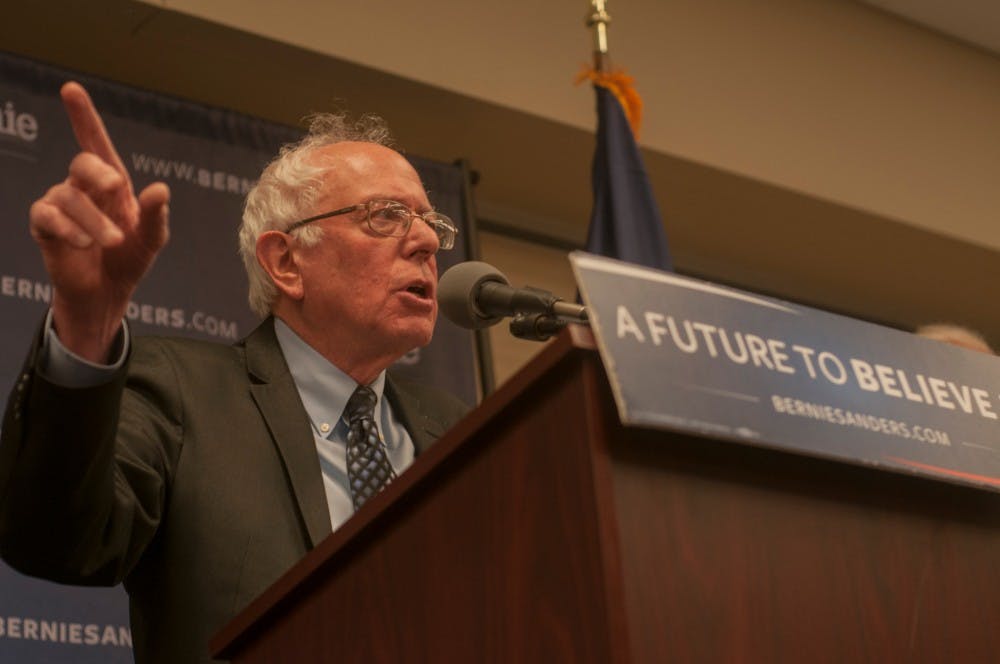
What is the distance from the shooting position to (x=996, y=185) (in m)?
5.68

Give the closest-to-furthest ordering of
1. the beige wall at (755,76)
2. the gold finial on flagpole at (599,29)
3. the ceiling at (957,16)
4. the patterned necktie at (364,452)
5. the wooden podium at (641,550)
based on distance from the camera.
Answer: the wooden podium at (641,550) < the patterned necktie at (364,452) < the gold finial on flagpole at (599,29) < the beige wall at (755,76) < the ceiling at (957,16)

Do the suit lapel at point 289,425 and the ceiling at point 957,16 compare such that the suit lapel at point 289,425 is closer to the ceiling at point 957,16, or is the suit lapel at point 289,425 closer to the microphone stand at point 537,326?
the microphone stand at point 537,326

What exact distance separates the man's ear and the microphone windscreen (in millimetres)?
747

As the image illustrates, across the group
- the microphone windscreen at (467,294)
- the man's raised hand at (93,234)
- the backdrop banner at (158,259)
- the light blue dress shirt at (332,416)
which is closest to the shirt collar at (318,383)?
the light blue dress shirt at (332,416)

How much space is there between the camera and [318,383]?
2.28 metres

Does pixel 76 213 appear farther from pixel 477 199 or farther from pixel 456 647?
pixel 477 199

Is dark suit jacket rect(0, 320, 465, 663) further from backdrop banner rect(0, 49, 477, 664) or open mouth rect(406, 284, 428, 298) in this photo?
backdrop banner rect(0, 49, 477, 664)

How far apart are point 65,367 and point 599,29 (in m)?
2.77

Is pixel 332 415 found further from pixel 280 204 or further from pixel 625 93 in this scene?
pixel 625 93

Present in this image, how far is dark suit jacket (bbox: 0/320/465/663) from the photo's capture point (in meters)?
1.52

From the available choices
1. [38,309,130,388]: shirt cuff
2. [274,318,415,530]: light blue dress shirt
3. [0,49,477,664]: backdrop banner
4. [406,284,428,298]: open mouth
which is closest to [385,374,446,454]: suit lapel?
[274,318,415,530]: light blue dress shirt

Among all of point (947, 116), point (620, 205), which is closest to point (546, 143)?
point (620, 205)

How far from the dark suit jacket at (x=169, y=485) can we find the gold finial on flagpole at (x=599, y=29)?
1992 millimetres

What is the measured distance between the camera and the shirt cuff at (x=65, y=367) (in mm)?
1471
